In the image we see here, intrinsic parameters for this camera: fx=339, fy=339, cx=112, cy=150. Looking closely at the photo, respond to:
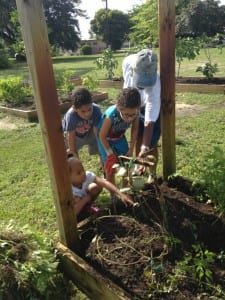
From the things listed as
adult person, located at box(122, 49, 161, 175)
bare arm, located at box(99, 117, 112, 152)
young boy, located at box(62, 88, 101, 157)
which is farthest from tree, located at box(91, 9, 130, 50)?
bare arm, located at box(99, 117, 112, 152)

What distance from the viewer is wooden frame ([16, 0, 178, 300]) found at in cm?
185

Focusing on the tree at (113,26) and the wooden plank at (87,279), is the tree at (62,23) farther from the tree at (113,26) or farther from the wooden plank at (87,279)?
the wooden plank at (87,279)

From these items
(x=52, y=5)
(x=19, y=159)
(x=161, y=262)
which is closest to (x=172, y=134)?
(x=161, y=262)

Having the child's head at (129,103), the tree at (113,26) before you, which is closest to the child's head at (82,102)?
the child's head at (129,103)

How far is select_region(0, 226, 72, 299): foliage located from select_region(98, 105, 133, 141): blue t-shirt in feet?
4.17

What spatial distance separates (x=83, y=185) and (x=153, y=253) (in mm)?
1146

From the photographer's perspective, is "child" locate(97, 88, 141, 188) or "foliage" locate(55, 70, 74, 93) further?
"foliage" locate(55, 70, 74, 93)

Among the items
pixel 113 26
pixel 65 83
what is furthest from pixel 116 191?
pixel 113 26

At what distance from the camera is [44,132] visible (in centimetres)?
212

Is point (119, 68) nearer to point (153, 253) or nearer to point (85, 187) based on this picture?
point (85, 187)

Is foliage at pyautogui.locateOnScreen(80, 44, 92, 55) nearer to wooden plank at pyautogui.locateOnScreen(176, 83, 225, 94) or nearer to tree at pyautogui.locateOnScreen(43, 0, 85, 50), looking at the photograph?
tree at pyautogui.locateOnScreen(43, 0, 85, 50)

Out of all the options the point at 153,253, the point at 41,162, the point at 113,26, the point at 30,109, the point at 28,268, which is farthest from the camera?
the point at 113,26

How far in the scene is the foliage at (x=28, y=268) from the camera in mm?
2158

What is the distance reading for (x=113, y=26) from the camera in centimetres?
5031
